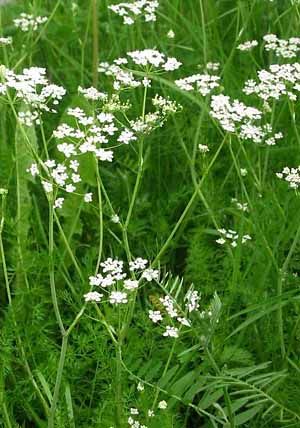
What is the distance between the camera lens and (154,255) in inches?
88.3

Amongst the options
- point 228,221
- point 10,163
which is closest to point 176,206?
point 228,221

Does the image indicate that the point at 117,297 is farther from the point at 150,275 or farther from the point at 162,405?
the point at 162,405

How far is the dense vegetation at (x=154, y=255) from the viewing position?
6.23 ft

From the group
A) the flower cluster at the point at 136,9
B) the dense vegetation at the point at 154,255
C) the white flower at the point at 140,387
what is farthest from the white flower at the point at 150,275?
the flower cluster at the point at 136,9

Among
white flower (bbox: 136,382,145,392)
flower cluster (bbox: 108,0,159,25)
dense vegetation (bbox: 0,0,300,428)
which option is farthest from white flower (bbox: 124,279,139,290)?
flower cluster (bbox: 108,0,159,25)

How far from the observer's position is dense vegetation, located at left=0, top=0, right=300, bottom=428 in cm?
190

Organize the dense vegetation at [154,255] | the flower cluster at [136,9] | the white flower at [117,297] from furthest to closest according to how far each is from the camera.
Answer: the flower cluster at [136,9] < the dense vegetation at [154,255] < the white flower at [117,297]

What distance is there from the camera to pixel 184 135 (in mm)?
2906

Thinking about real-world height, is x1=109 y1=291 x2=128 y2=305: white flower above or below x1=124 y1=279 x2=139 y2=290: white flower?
below

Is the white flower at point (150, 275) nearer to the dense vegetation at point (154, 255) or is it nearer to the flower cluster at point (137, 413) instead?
the dense vegetation at point (154, 255)

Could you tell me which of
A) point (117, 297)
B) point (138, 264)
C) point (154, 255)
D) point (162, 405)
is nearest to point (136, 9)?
point (154, 255)

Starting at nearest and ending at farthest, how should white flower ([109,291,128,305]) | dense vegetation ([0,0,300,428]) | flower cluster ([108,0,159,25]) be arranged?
1. white flower ([109,291,128,305])
2. dense vegetation ([0,0,300,428])
3. flower cluster ([108,0,159,25])

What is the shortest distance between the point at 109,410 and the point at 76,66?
1516 mm

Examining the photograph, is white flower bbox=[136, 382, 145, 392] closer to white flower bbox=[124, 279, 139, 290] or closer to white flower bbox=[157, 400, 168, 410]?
white flower bbox=[157, 400, 168, 410]
